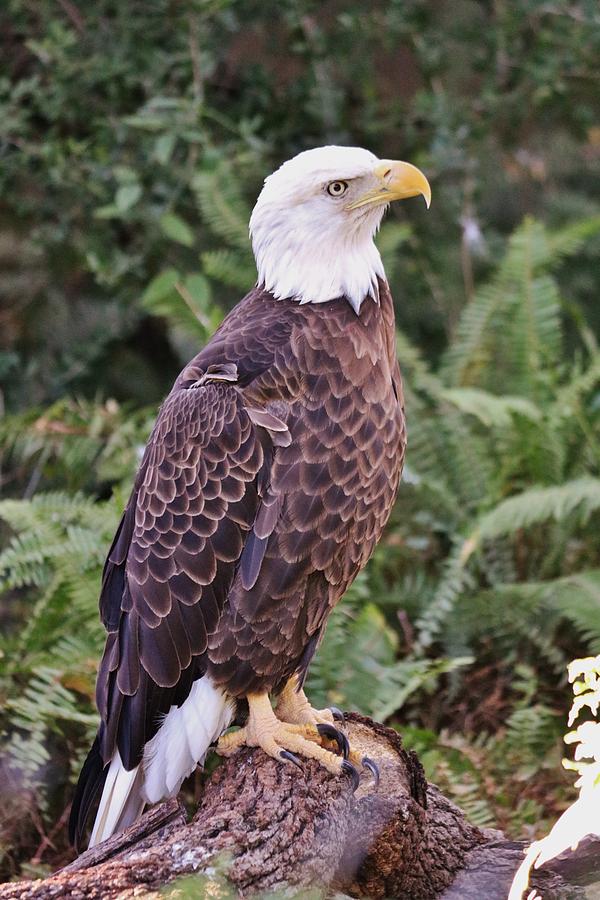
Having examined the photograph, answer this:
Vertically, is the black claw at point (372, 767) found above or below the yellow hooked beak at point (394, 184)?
below

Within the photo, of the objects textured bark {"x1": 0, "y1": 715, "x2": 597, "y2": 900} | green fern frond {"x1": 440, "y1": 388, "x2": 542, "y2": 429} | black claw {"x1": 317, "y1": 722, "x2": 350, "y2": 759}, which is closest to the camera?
textured bark {"x1": 0, "y1": 715, "x2": 597, "y2": 900}

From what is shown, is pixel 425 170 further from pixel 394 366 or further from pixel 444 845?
pixel 444 845

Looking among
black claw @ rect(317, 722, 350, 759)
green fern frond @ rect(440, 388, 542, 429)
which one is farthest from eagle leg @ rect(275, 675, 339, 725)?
green fern frond @ rect(440, 388, 542, 429)

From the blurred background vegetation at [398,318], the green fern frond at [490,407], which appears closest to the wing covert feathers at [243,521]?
the blurred background vegetation at [398,318]

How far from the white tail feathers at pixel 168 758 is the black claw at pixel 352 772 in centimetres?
44

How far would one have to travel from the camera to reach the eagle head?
11.5 ft

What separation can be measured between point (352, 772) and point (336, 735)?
0.18m

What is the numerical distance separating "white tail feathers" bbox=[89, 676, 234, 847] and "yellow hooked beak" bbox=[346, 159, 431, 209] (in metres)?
1.58

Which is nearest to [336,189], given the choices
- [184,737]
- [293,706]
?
[293,706]

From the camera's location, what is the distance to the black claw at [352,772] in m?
3.25

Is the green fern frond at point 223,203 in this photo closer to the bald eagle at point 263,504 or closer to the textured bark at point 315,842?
the bald eagle at point 263,504

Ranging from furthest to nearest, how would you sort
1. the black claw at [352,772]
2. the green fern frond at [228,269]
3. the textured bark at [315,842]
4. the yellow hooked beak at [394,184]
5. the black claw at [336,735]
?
the green fern frond at [228,269] < the yellow hooked beak at [394,184] < the black claw at [336,735] < the black claw at [352,772] < the textured bark at [315,842]

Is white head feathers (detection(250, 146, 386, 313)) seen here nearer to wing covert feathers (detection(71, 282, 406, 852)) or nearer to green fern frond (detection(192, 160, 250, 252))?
wing covert feathers (detection(71, 282, 406, 852))

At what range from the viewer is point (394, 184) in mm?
3512
